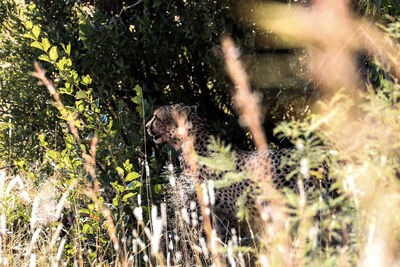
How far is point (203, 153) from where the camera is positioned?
4.50 meters

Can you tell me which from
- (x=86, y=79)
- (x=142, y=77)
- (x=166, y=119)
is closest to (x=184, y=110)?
(x=166, y=119)

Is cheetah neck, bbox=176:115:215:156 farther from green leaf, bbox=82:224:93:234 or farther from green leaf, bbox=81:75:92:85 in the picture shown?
green leaf, bbox=82:224:93:234

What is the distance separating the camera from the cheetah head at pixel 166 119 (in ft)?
14.4

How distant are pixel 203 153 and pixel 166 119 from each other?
43 cm

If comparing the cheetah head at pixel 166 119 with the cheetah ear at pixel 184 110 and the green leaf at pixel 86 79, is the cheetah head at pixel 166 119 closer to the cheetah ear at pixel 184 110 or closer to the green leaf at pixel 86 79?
the cheetah ear at pixel 184 110

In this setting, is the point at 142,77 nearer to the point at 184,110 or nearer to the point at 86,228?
the point at 184,110

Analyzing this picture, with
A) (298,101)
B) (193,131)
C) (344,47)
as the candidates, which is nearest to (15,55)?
Result: (193,131)

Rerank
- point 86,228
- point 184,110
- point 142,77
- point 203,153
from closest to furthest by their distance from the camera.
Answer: point 86,228 → point 184,110 → point 203,153 → point 142,77

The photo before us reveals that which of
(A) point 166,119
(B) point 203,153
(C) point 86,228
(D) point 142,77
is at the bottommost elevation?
(C) point 86,228

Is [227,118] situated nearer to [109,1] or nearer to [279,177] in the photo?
[279,177]

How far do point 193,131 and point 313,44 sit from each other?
1.25 metres

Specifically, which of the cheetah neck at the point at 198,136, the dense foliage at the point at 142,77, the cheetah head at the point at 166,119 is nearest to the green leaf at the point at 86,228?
the dense foliage at the point at 142,77

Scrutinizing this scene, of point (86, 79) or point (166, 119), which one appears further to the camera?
point (166, 119)

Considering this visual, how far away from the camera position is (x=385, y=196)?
5.85ft
